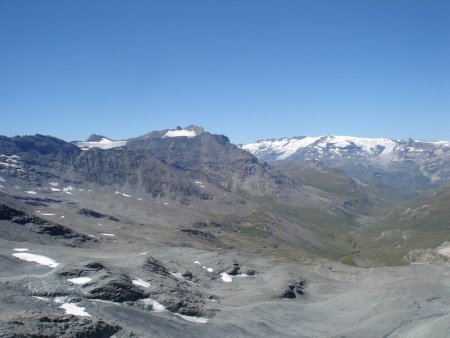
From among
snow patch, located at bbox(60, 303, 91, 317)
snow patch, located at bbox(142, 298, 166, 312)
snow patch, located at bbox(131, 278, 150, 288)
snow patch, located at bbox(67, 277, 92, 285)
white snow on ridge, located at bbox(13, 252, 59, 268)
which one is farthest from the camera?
white snow on ridge, located at bbox(13, 252, 59, 268)

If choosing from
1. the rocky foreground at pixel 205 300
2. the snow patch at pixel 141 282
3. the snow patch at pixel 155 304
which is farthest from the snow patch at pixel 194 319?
the snow patch at pixel 141 282

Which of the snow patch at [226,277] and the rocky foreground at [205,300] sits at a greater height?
the rocky foreground at [205,300]

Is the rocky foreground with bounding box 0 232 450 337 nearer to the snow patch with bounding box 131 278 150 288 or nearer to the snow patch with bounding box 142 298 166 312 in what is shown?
the snow patch with bounding box 142 298 166 312

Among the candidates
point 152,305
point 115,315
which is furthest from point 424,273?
point 115,315

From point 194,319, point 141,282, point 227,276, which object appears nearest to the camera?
point 194,319

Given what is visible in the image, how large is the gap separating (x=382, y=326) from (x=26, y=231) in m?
117

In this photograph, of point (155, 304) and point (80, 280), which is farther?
point (155, 304)

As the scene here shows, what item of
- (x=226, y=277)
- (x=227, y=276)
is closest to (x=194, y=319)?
(x=226, y=277)

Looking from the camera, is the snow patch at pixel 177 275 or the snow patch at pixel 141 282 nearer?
the snow patch at pixel 141 282

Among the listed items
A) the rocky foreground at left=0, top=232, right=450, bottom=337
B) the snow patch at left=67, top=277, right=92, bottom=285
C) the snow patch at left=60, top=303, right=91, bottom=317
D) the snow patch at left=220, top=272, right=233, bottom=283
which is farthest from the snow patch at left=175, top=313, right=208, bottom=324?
the snow patch at left=220, top=272, right=233, bottom=283

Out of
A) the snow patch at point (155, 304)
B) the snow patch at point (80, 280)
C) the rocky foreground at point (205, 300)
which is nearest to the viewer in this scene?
the rocky foreground at point (205, 300)

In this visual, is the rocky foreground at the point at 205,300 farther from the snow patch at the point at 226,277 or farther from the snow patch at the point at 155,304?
the snow patch at the point at 155,304

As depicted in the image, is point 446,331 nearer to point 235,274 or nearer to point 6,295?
point 6,295

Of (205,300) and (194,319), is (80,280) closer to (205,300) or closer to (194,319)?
(194,319)
